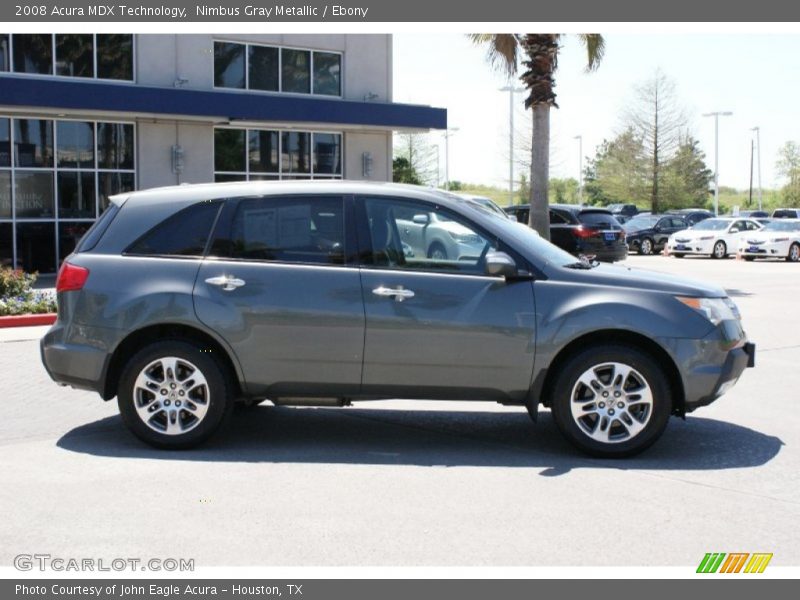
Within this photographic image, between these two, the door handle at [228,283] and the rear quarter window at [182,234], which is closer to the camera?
the door handle at [228,283]

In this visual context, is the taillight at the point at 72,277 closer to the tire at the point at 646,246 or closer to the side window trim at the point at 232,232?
the side window trim at the point at 232,232

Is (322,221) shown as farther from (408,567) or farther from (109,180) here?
(109,180)

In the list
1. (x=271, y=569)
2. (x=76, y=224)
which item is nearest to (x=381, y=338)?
(x=271, y=569)

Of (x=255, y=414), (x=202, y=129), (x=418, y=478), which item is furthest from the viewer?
(x=202, y=129)

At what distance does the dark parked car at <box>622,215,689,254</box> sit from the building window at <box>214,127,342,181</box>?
1431cm

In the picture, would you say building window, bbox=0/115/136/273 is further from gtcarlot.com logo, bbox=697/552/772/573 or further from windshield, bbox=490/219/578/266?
gtcarlot.com logo, bbox=697/552/772/573

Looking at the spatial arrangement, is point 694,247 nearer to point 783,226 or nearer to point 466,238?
point 783,226

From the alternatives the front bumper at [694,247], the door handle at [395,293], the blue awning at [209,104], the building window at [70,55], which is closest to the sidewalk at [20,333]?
the door handle at [395,293]

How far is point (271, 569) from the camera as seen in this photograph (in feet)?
15.3

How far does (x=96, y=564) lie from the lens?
4770 mm

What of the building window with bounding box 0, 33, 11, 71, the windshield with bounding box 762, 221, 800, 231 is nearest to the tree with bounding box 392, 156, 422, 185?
the windshield with bounding box 762, 221, 800, 231

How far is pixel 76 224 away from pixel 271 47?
21.9 ft

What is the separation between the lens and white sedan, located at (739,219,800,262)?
32.4 metres

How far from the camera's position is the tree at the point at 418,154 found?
58.3m
